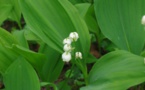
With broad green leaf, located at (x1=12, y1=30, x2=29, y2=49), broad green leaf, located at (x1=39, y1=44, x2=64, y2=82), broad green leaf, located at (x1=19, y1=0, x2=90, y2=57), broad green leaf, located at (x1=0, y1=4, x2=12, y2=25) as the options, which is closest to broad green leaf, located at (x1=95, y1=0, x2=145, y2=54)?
broad green leaf, located at (x1=19, y1=0, x2=90, y2=57)

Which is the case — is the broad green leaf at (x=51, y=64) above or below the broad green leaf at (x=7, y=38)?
below

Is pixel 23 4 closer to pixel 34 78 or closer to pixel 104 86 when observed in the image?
pixel 34 78

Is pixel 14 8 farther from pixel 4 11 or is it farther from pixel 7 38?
pixel 7 38

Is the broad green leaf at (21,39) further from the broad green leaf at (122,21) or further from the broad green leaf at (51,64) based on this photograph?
the broad green leaf at (122,21)

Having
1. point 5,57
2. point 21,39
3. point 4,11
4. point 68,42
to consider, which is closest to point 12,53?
point 5,57

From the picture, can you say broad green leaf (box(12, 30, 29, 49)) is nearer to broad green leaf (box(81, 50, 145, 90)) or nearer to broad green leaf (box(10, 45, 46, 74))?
broad green leaf (box(10, 45, 46, 74))

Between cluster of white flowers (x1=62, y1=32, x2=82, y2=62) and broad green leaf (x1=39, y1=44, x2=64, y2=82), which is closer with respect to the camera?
cluster of white flowers (x1=62, y1=32, x2=82, y2=62)

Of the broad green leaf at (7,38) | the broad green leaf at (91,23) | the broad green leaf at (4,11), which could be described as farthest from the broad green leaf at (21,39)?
the broad green leaf at (91,23)
